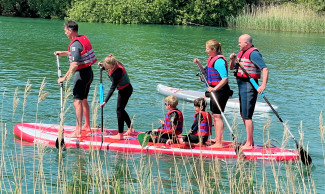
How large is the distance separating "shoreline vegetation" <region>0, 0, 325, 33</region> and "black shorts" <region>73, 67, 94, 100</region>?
3066cm

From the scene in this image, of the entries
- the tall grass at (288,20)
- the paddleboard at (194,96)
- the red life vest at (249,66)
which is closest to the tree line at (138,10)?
the tall grass at (288,20)

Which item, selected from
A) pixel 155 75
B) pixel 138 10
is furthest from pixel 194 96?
pixel 138 10

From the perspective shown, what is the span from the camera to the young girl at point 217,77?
7867 millimetres

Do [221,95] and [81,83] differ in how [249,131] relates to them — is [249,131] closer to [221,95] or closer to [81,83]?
[221,95]

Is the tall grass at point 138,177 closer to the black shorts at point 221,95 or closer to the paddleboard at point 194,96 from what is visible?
the black shorts at point 221,95

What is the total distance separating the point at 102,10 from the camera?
42531mm

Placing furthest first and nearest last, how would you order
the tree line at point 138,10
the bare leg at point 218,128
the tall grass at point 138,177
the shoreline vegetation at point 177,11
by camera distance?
1. the tree line at point 138,10
2. the shoreline vegetation at point 177,11
3. the bare leg at point 218,128
4. the tall grass at point 138,177

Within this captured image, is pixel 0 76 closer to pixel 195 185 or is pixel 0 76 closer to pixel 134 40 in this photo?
pixel 195 185

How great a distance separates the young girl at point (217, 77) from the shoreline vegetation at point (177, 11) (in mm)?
30561

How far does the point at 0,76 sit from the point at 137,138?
814cm

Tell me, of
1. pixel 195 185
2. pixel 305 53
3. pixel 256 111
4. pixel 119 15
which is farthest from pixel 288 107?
pixel 119 15

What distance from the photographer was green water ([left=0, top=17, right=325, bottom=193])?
32.6 feet

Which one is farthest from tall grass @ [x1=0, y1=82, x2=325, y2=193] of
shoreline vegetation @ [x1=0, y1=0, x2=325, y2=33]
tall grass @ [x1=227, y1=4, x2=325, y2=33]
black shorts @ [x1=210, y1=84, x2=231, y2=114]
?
shoreline vegetation @ [x1=0, y1=0, x2=325, y2=33]

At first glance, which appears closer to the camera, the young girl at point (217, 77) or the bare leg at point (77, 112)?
the young girl at point (217, 77)
